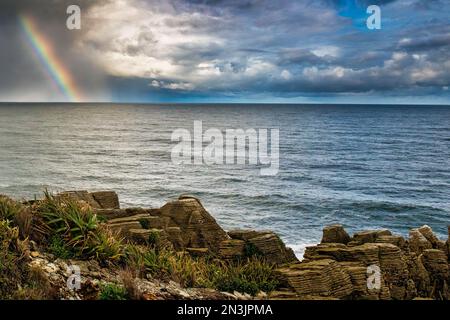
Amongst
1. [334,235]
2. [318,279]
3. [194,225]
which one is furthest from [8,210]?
[334,235]

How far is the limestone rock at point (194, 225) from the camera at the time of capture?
17922mm

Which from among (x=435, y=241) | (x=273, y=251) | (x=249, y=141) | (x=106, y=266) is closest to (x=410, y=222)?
(x=435, y=241)

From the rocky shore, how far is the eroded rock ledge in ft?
0.09

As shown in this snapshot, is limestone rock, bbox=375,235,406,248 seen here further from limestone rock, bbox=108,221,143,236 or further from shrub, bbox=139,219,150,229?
limestone rock, bbox=108,221,143,236

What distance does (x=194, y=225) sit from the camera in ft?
60.0

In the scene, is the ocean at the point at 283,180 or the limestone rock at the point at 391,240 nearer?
the limestone rock at the point at 391,240

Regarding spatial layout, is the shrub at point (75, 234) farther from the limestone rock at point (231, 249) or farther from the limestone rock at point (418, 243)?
the limestone rock at point (418, 243)

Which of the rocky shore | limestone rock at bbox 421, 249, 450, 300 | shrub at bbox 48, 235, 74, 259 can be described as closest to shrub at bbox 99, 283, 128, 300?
the rocky shore

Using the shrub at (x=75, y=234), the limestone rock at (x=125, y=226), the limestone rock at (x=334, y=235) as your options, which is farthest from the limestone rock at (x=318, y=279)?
the limestone rock at (x=334, y=235)

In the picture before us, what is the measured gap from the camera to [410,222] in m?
43.2

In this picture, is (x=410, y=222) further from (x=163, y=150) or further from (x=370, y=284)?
(x=163, y=150)

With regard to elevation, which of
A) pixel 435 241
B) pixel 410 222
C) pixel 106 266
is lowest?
pixel 410 222

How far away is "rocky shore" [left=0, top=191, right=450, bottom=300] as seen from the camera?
1068 cm
